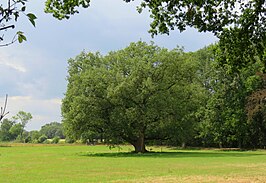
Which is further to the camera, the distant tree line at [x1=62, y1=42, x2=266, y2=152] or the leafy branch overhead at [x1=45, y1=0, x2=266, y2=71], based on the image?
the distant tree line at [x1=62, y1=42, x2=266, y2=152]

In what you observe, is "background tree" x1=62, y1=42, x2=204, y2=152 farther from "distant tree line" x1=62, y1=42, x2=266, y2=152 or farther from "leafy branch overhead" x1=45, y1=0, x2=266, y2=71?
"leafy branch overhead" x1=45, y1=0, x2=266, y2=71

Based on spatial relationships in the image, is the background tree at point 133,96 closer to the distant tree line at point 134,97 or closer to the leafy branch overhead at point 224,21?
the distant tree line at point 134,97

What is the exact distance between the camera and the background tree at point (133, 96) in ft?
129

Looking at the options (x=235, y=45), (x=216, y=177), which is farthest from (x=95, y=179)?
(x=235, y=45)

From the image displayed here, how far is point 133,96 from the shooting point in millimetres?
39969

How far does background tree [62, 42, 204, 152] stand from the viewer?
129ft

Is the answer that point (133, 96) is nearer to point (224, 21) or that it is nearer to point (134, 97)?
point (134, 97)

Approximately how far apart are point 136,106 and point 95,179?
77.6ft

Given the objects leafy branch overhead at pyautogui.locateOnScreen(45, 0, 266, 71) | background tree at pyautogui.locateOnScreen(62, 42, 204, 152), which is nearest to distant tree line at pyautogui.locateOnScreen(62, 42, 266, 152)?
background tree at pyautogui.locateOnScreen(62, 42, 204, 152)

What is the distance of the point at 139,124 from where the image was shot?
41.2 meters

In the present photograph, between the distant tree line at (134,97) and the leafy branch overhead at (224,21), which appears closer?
the leafy branch overhead at (224,21)

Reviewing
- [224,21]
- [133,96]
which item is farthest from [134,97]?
[224,21]

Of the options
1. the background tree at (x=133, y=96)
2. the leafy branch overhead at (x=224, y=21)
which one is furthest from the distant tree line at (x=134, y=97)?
the leafy branch overhead at (x=224, y=21)

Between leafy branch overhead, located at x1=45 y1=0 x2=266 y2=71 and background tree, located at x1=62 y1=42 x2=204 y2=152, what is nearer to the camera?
leafy branch overhead, located at x1=45 y1=0 x2=266 y2=71
